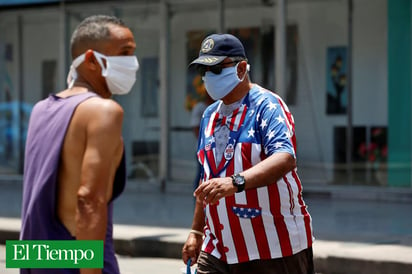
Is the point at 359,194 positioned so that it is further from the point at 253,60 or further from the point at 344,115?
the point at 253,60

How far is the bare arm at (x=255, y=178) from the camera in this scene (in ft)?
11.6

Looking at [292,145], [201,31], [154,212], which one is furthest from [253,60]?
[292,145]

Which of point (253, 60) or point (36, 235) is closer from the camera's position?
point (36, 235)

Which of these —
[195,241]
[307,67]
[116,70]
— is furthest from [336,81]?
[116,70]

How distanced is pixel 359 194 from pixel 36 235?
1048cm

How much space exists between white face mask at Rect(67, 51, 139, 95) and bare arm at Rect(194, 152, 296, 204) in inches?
21.6

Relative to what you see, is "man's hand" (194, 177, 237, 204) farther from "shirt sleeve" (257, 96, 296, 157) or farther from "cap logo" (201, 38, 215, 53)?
"cap logo" (201, 38, 215, 53)

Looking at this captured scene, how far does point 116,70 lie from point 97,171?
1.51ft

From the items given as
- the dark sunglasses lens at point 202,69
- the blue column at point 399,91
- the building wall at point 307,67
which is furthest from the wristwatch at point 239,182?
the building wall at point 307,67

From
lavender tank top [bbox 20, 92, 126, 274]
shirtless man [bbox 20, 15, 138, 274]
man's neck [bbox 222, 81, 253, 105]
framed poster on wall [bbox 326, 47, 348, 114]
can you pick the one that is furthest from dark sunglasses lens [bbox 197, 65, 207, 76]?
framed poster on wall [bbox 326, 47, 348, 114]

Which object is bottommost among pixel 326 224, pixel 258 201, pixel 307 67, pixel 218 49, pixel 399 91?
pixel 326 224

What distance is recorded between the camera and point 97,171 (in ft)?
9.65

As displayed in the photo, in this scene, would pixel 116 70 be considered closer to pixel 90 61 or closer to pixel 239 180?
pixel 90 61

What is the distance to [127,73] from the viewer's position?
330 cm
